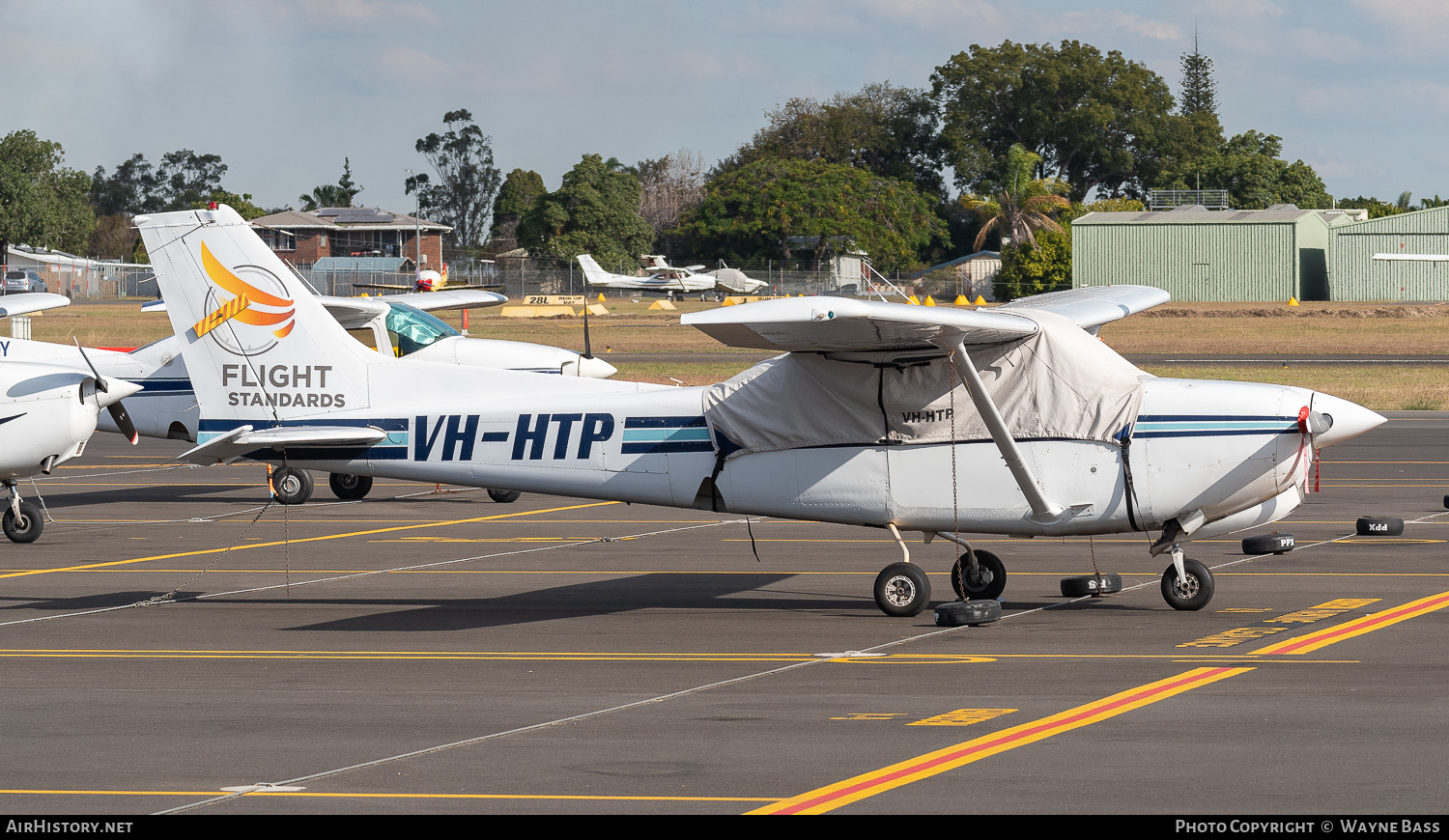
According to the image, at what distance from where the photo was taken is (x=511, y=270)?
105500mm

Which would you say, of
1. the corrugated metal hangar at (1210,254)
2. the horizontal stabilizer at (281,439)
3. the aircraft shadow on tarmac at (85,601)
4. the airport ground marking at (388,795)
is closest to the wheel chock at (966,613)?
the airport ground marking at (388,795)

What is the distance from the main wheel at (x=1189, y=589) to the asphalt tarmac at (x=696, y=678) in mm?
127

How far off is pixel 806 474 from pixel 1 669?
5.63m

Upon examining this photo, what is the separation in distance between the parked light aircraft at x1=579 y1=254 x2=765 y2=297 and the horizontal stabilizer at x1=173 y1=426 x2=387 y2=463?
248 feet

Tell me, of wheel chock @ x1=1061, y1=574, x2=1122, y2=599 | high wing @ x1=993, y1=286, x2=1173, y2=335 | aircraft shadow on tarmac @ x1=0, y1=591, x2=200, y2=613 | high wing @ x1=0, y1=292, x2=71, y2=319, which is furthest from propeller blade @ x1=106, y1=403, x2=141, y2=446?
wheel chock @ x1=1061, y1=574, x2=1122, y2=599

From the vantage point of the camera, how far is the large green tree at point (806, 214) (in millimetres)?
101375

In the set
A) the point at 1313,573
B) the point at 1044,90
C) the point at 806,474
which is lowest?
the point at 1313,573

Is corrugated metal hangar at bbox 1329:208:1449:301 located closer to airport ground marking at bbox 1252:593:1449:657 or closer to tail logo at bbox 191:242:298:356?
airport ground marking at bbox 1252:593:1449:657

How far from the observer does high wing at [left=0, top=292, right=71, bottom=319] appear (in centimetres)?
2117

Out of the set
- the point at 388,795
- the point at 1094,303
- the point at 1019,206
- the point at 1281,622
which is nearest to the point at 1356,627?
the point at 1281,622

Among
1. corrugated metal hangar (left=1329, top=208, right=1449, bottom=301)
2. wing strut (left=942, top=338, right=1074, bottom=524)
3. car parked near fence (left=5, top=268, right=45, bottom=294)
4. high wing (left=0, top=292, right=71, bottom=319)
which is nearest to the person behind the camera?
wing strut (left=942, top=338, right=1074, bottom=524)
